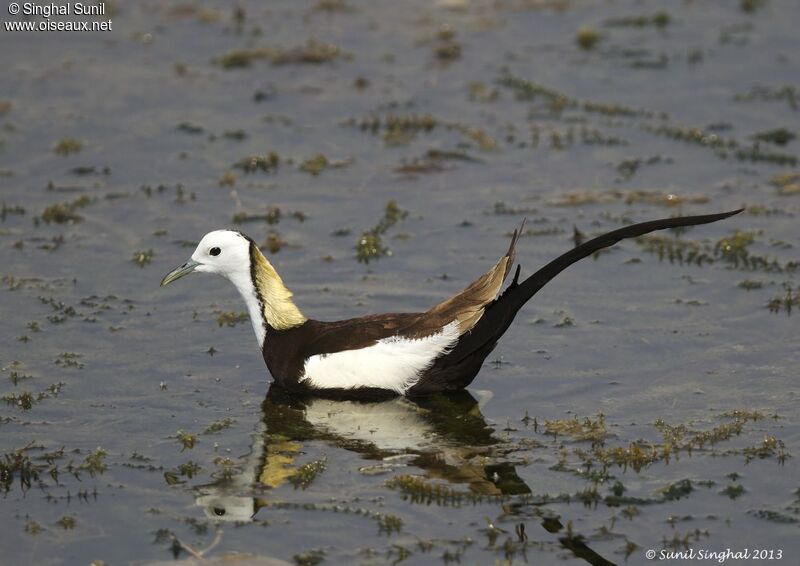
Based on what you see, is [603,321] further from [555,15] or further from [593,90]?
[555,15]

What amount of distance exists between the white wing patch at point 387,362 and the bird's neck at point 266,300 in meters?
0.58

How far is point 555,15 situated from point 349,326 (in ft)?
35.1

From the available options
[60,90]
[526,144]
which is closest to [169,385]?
[526,144]

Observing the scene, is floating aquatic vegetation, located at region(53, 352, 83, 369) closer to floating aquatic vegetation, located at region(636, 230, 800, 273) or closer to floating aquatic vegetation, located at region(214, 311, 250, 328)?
floating aquatic vegetation, located at region(214, 311, 250, 328)

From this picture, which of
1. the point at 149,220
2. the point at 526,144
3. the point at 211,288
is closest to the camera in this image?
the point at 211,288

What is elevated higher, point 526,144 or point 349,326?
point 526,144

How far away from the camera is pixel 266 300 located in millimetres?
11422

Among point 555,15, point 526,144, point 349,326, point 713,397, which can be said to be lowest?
point 713,397

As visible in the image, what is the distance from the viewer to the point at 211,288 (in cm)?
1320

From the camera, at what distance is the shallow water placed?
9000 mm

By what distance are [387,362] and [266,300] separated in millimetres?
1257

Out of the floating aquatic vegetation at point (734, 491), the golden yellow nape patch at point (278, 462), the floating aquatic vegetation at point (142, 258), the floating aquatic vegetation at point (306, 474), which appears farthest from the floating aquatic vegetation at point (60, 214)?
the floating aquatic vegetation at point (734, 491)

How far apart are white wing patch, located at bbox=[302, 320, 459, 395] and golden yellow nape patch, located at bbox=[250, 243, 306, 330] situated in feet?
1.85

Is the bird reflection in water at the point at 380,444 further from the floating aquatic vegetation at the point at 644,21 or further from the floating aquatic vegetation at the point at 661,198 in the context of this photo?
the floating aquatic vegetation at the point at 644,21
